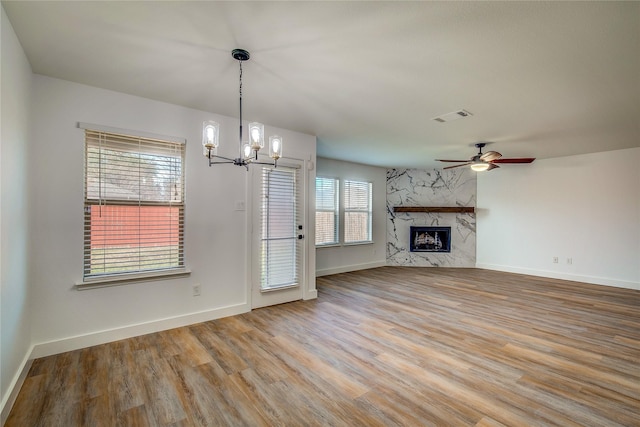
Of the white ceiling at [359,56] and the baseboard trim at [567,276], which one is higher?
the white ceiling at [359,56]

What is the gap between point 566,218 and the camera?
575cm

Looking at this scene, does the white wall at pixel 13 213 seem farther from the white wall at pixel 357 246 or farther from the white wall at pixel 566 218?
Result: the white wall at pixel 566 218

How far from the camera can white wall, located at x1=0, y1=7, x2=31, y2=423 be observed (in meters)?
1.82

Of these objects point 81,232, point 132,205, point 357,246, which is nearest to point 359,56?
point 132,205

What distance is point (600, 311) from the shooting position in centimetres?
387

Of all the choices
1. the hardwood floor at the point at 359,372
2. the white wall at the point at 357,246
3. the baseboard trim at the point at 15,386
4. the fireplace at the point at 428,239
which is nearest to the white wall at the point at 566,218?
the fireplace at the point at 428,239

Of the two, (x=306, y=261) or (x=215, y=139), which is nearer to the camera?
(x=215, y=139)

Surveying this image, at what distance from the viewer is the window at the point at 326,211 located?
20.1 ft

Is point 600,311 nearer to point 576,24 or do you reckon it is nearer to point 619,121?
point 619,121

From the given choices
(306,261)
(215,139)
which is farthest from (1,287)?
(306,261)

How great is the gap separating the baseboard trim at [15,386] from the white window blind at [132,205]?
75 cm

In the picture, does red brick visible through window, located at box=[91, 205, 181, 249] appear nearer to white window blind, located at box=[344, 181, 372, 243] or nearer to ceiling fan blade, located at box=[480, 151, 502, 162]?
white window blind, located at box=[344, 181, 372, 243]

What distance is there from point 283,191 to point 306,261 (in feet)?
3.65

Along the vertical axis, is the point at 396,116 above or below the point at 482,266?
above
